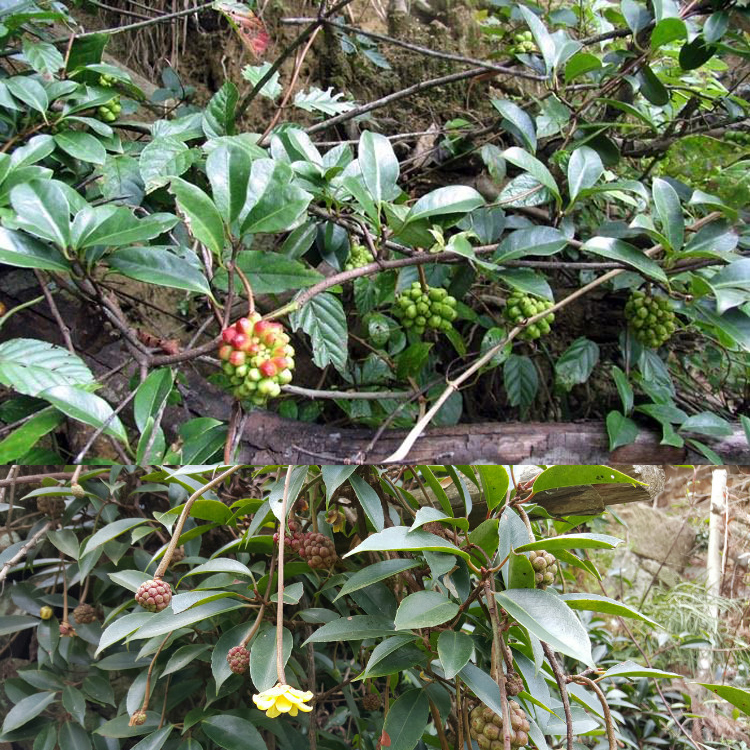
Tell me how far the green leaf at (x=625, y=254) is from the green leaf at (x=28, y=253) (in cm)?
64

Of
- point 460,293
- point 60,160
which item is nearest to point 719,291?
point 460,293

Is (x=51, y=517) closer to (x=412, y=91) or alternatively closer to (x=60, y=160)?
(x=60, y=160)

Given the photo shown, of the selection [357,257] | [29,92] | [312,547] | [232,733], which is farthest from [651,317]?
[29,92]

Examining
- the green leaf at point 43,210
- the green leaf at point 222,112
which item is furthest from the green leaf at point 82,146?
the green leaf at point 43,210

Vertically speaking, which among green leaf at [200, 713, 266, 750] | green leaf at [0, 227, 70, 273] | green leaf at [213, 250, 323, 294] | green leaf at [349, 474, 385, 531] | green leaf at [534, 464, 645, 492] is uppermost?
green leaf at [0, 227, 70, 273]

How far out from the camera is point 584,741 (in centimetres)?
58

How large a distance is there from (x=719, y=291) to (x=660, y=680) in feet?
1.74

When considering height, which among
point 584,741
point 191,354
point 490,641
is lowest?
point 584,741

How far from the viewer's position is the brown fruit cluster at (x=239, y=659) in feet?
1.67

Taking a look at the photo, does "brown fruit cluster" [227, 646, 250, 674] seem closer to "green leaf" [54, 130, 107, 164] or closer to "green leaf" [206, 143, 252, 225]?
"green leaf" [206, 143, 252, 225]

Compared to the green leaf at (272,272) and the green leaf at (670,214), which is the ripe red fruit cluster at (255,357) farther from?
the green leaf at (670,214)

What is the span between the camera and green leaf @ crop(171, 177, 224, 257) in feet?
1.86

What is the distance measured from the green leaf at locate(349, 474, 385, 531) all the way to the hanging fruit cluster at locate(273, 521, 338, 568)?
5 centimetres

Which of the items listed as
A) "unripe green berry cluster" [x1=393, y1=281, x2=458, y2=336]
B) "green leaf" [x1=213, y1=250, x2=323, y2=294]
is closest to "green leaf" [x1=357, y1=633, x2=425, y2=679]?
"green leaf" [x1=213, y1=250, x2=323, y2=294]
